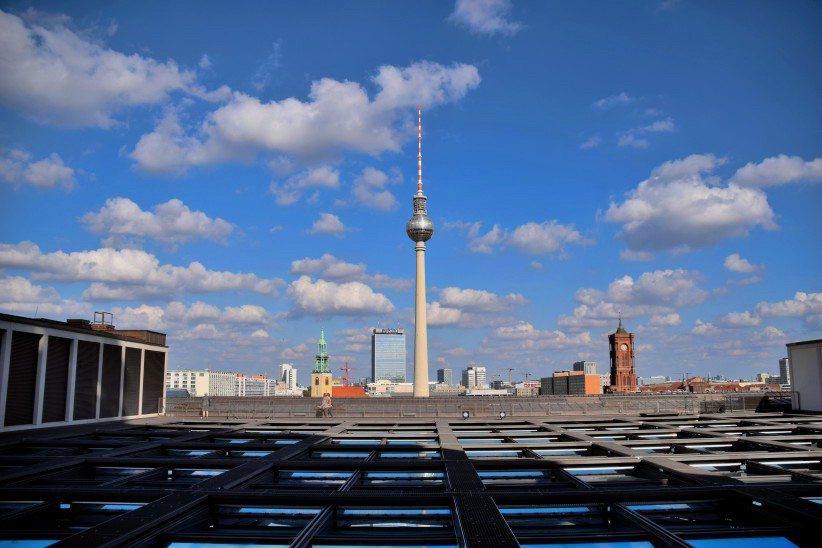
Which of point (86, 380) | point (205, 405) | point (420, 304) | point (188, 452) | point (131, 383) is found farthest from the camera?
point (420, 304)

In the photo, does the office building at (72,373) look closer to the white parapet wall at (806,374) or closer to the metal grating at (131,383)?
the metal grating at (131,383)

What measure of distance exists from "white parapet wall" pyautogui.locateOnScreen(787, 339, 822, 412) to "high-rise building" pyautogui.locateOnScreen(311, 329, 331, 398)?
350 ft

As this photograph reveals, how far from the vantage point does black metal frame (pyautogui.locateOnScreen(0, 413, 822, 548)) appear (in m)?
12.5

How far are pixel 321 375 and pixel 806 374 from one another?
112300 millimetres

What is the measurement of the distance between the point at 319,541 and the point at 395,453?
14.3m

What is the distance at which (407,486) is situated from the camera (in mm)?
17703

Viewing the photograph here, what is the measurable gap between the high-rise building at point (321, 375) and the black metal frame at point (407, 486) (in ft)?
361

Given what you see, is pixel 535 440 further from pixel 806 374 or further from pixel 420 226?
pixel 420 226

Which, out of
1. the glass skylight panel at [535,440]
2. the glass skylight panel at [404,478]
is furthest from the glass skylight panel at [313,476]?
the glass skylight panel at [535,440]

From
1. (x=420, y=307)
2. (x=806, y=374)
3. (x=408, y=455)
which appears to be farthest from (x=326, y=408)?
(x=420, y=307)

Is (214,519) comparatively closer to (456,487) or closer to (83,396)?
(456,487)

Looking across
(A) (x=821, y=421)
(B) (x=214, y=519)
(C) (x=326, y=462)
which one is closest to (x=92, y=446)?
(C) (x=326, y=462)

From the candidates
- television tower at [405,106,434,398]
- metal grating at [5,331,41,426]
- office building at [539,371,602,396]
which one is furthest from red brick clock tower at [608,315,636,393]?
metal grating at [5,331,41,426]

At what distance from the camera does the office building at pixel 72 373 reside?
33.7m
